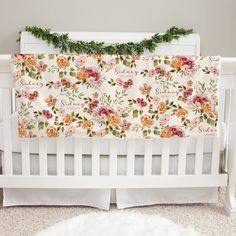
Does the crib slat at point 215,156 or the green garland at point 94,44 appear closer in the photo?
the crib slat at point 215,156

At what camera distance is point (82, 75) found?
1691mm

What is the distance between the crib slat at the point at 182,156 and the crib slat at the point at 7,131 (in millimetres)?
798

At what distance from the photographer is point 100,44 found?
121 inches

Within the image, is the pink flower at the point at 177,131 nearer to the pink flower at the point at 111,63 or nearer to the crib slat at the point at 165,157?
the crib slat at the point at 165,157

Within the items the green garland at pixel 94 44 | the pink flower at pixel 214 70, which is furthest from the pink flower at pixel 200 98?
the green garland at pixel 94 44

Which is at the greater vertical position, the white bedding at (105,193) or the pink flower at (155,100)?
the pink flower at (155,100)

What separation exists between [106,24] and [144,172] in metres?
1.68

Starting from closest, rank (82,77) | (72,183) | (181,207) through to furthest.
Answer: (82,77)
(72,183)
(181,207)

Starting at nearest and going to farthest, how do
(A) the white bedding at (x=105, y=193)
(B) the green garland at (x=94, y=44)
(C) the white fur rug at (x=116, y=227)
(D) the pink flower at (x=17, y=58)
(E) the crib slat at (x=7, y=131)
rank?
1. (C) the white fur rug at (x=116, y=227)
2. (D) the pink flower at (x=17, y=58)
3. (E) the crib slat at (x=7, y=131)
4. (A) the white bedding at (x=105, y=193)
5. (B) the green garland at (x=94, y=44)

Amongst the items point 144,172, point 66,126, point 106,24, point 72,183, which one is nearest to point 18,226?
point 72,183

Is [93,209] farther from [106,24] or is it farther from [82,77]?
[106,24]

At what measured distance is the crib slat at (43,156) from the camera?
182 cm

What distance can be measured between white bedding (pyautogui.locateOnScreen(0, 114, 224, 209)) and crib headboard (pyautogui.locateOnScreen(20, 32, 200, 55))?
134 centimetres

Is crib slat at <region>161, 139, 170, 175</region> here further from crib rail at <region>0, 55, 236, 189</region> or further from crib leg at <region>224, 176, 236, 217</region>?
crib leg at <region>224, 176, 236, 217</region>
